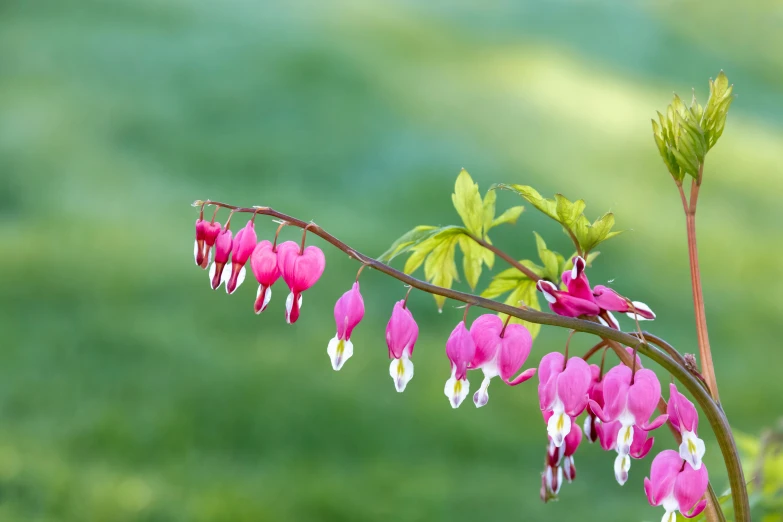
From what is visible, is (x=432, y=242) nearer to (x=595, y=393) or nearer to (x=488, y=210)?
(x=488, y=210)

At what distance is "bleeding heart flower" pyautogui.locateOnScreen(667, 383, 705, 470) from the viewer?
0.71 meters

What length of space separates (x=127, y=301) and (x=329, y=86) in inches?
65.7

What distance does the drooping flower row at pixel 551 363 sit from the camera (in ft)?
Result: 2.41

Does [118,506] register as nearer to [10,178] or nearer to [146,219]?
[146,219]

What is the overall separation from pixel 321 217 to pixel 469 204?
241cm

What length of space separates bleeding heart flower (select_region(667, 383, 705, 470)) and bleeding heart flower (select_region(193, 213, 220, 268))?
1.42 feet

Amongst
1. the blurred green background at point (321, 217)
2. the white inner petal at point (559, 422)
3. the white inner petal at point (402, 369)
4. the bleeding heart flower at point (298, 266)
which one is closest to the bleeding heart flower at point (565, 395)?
the white inner petal at point (559, 422)

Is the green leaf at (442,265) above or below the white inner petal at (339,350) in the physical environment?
above

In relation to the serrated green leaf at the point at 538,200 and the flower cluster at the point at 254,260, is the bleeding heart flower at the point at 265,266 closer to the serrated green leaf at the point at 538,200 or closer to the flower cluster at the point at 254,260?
the flower cluster at the point at 254,260

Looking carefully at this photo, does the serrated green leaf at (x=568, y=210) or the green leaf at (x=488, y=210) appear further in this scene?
the green leaf at (x=488, y=210)

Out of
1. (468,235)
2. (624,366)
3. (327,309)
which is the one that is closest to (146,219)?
(327,309)

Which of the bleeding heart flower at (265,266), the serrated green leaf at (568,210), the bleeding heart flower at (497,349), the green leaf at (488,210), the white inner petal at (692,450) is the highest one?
the green leaf at (488,210)

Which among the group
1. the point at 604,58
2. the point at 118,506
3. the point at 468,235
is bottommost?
the point at 118,506

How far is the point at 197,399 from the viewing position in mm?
2479
